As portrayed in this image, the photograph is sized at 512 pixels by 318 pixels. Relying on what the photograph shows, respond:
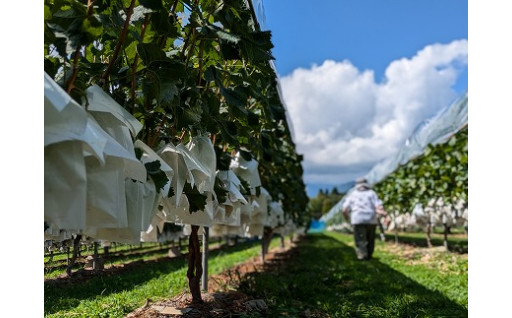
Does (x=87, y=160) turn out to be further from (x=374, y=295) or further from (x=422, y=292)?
(x=422, y=292)

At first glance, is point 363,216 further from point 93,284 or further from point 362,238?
point 93,284

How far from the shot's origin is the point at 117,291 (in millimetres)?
2697

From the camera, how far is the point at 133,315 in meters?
2.83

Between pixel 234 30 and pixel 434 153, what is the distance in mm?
11084

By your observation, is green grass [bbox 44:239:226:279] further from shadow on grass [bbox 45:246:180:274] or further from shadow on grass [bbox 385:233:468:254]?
shadow on grass [bbox 385:233:468:254]

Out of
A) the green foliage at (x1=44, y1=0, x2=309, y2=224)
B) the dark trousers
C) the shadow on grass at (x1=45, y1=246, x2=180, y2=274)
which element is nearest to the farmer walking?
the dark trousers

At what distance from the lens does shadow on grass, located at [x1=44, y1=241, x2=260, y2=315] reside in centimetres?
212

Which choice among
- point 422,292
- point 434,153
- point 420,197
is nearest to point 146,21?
point 422,292

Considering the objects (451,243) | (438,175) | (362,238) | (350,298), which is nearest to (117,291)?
(350,298)

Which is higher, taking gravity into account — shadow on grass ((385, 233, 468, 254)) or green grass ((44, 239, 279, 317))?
green grass ((44, 239, 279, 317))

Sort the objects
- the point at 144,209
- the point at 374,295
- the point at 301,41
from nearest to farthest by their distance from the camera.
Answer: the point at 144,209
the point at 301,41
the point at 374,295

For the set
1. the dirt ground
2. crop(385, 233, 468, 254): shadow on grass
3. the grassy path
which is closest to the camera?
the grassy path

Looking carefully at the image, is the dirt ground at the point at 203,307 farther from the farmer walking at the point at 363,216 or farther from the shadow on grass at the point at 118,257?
the farmer walking at the point at 363,216

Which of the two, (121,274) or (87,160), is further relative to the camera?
(121,274)
